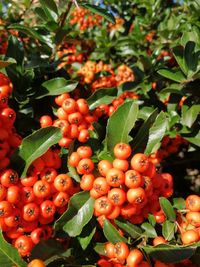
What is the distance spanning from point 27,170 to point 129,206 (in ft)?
2.54

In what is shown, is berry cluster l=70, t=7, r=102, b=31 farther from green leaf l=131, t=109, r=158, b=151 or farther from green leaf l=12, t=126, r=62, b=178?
green leaf l=12, t=126, r=62, b=178

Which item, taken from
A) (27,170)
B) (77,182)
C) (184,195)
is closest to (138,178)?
(77,182)

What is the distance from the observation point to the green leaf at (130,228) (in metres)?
2.36

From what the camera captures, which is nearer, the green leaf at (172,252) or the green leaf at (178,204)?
the green leaf at (172,252)

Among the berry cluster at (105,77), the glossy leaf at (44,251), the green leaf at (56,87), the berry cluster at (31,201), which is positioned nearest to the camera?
the glossy leaf at (44,251)

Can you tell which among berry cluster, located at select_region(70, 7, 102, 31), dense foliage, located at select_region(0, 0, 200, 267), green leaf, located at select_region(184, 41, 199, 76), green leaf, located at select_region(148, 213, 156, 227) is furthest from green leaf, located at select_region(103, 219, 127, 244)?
berry cluster, located at select_region(70, 7, 102, 31)

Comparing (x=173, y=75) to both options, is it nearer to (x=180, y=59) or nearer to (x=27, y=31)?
(x=180, y=59)

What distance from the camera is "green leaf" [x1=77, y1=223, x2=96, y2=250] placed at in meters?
2.45

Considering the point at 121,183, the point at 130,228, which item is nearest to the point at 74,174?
the point at 121,183

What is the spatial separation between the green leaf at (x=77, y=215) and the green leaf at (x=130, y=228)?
0.70ft

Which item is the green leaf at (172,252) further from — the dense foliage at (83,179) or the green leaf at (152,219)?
the green leaf at (152,219)

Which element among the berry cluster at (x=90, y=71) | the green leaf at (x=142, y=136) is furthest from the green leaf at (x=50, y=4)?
the green leaf at (x=142, y=136)

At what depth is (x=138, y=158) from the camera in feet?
7.57

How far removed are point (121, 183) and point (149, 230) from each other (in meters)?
0.43
